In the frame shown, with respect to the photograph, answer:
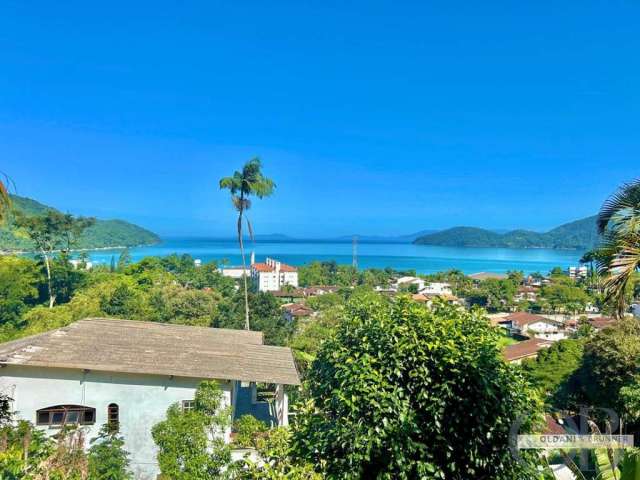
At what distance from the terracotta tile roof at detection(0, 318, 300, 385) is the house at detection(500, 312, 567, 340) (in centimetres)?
5030

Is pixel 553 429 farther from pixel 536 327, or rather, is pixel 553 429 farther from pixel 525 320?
pixel 525 320

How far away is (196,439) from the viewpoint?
27.9 ft

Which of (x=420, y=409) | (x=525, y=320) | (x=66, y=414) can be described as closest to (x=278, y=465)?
(x=420, y=409)

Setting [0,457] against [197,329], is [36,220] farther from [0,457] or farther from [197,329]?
[0,457]

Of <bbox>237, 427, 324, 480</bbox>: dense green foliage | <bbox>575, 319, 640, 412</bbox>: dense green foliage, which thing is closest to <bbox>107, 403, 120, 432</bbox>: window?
<bbox>237, 427, 324, 480</bbox>: dense green foliage

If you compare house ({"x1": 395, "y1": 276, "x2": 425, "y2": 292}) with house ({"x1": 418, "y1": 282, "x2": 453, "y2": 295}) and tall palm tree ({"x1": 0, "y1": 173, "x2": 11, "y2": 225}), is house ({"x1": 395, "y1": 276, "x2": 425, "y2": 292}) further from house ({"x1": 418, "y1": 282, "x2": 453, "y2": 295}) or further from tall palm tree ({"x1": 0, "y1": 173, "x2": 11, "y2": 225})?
tall palm tree ({"x1": 0, "y1": 173, "x2": 11, "y2": 225})

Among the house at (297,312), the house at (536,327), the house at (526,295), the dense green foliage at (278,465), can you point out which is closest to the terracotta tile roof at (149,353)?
the dense green foliage at (278,465)

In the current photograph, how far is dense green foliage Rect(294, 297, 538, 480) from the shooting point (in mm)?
4461

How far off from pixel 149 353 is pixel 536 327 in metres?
56.7

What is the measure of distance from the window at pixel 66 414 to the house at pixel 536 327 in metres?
53.4

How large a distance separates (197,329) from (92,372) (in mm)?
4408

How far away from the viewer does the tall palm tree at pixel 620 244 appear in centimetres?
392

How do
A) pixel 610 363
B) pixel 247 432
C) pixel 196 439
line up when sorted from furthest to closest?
pixel 610 363
pixel 247 432
pixel 196 439

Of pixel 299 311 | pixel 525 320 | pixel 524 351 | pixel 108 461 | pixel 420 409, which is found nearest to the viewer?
pixel 420 409
